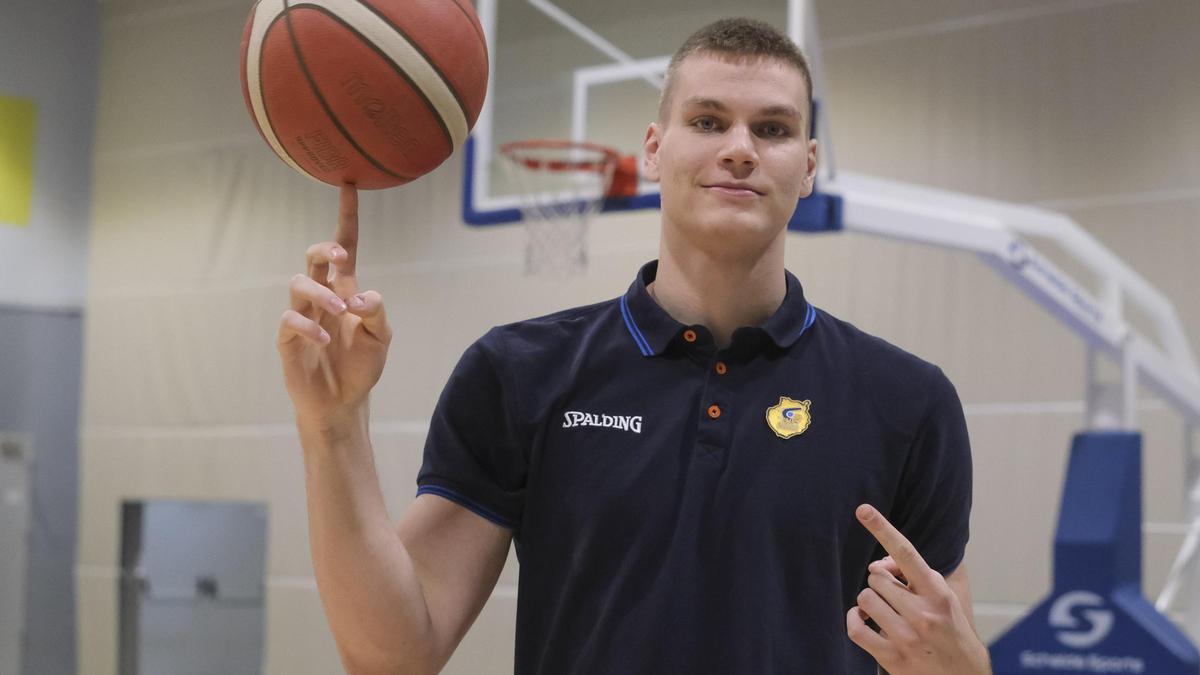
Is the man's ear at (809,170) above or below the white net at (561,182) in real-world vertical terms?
below

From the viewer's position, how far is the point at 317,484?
1453mm

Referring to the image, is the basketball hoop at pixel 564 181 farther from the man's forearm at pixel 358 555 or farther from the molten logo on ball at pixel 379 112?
→ the man's forearm at pixel 358 555

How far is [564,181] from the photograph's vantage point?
5203mm

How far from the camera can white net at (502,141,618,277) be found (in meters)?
4.53

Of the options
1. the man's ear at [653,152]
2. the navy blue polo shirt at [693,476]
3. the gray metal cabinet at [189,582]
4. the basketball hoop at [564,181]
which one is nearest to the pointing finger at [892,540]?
the navy blue polo shirt at [693,476]

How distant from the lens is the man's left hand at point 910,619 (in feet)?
4.41

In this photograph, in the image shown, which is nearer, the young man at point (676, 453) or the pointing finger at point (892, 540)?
the pointing finger at point (892, 540)

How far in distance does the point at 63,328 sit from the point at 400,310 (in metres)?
2.69

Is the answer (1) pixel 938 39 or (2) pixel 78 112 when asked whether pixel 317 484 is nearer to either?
(1) pixel 938 39

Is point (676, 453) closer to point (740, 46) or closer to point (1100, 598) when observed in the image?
point (740, 46)

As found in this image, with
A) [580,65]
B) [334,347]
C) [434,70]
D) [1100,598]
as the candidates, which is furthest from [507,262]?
[334,347]

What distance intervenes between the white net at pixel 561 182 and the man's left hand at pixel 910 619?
3.17m

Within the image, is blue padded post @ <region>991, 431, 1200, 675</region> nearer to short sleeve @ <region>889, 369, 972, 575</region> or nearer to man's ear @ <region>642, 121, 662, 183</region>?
short sleeve @ <region>889, 369, 972, 575</region>

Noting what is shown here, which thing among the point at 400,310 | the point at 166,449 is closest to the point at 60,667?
the point at 166,449
